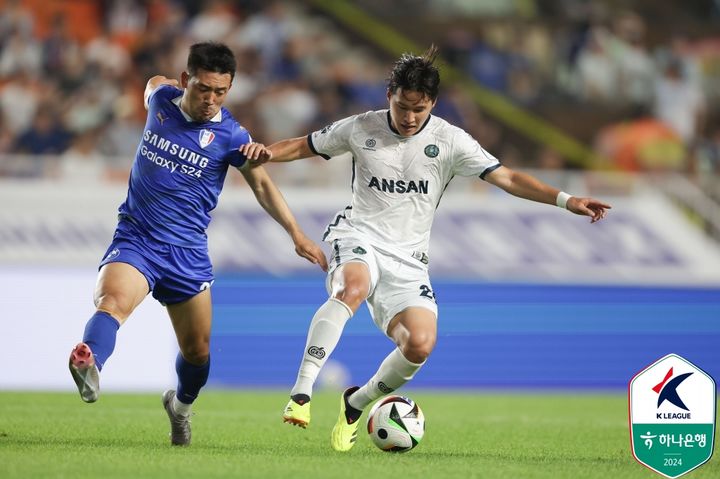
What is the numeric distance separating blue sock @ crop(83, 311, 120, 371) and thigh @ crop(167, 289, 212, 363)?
79cm

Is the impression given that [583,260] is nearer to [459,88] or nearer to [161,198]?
[459,88]

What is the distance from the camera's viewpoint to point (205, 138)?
745 centimetres

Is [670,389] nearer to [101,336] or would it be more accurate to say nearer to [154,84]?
[101,336]

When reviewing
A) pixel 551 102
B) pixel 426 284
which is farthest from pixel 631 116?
pixel 426 284

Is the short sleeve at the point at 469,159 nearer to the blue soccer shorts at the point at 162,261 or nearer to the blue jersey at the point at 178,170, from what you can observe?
the blue jersey at the point at 178,170

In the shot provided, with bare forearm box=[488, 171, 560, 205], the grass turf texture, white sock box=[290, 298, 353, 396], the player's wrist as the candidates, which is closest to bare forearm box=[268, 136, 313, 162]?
white sock box=[290, 298, 353, 396]

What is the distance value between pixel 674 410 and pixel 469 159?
232cm

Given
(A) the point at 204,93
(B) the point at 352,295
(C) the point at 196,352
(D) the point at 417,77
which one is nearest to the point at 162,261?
(C) the point at 196,352

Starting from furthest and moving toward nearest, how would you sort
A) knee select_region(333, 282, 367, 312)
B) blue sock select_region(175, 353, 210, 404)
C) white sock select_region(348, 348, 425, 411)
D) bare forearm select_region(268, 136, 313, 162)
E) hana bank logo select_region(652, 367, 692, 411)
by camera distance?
bare forearm select_region(268, 136, 313, 162) → blue sock select_region(175, 353, 210, 404) → white sock select_region(348, 348, 425, 411) → knee select_region(333, 282, 367, 312) → hana bank logo select_region(652, 367, 692, 411)

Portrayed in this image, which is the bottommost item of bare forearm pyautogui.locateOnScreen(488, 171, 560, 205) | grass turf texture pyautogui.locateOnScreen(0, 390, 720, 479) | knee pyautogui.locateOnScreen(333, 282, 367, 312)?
grass turf texture pyautogui.locateOnScreen(0, 390, 720, 479)

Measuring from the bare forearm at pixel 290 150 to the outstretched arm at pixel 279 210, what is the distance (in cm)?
25

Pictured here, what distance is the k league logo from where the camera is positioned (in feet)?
20.4

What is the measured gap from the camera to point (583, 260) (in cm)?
1470

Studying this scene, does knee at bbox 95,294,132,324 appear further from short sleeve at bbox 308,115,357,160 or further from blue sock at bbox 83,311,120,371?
short sleeve at bbox 308,115,357,160
